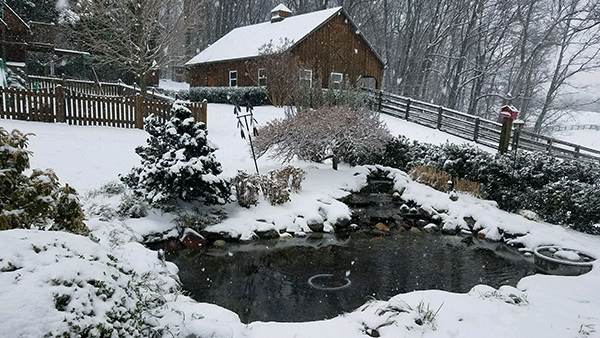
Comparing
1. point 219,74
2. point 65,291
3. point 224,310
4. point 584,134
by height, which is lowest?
point 224,310

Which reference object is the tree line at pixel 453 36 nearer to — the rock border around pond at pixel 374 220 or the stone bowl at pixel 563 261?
the rock border around pond at pixel 374 220

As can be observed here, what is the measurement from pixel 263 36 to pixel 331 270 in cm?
2031

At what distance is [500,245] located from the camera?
25.9 ft

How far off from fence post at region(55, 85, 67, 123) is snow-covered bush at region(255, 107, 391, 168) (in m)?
6.38

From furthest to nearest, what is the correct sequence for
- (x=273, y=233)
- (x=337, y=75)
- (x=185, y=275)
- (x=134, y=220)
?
Result: (x=337, y=75), (x=273, y=233), (x=134, y=220), (x=185, y=275)

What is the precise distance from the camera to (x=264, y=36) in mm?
23531

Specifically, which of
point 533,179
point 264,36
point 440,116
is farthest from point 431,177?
point 264,36

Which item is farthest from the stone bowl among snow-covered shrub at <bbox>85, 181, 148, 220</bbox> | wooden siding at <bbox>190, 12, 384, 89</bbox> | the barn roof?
the barn roof

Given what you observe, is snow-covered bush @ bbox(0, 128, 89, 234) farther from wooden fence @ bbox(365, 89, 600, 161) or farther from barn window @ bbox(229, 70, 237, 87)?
barn window @ bbox(229, 70, 237, 87)

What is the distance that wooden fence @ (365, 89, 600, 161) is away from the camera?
13.5m

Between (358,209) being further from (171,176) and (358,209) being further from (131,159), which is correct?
(131,159)

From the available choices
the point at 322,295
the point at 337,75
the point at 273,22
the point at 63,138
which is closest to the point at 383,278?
the point at 322,295

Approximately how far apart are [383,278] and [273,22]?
23.3m

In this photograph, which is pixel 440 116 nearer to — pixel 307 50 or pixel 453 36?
pixel 307 50
